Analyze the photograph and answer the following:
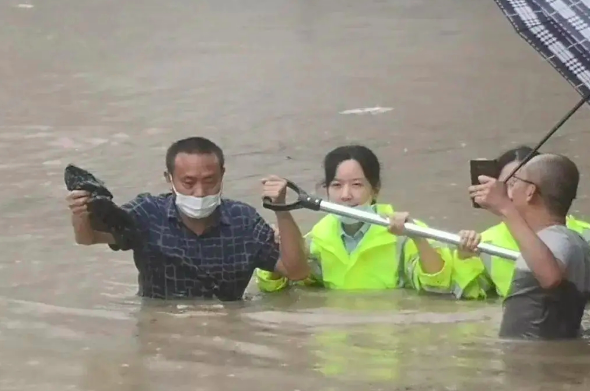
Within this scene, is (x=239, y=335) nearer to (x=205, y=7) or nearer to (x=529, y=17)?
(x=529, y=17)

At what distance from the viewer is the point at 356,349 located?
4.93 metres

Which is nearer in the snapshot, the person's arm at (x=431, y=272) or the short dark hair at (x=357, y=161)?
the person's arm at (x=431, y=272)

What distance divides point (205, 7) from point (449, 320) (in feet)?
42.3

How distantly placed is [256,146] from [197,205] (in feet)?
13.2

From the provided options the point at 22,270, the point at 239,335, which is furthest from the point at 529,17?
the point at 22,270

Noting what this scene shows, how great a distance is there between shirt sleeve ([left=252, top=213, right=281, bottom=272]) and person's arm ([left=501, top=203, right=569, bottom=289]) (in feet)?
4.60

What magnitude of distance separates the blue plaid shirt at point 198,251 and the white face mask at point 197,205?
62mm

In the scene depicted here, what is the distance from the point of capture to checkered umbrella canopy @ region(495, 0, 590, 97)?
434 centimetres

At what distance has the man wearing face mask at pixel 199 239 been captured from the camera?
229 inches

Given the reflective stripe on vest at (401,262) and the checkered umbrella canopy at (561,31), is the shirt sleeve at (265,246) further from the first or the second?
the checkered umbrella canopy at (561,31)

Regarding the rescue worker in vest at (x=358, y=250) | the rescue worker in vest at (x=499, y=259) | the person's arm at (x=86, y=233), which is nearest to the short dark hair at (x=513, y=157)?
the rescue worker in vest at (x=499, y=259)

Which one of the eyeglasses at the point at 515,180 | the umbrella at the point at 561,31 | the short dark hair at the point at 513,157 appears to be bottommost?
the eyeglasses at the point at 515,180

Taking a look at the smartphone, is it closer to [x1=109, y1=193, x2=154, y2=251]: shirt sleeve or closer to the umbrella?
the umbrella

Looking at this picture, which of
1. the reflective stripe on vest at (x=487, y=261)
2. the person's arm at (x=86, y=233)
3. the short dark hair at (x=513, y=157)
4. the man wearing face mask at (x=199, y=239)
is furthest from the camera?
the reflective stripe on vest at (x=487, y=261)
